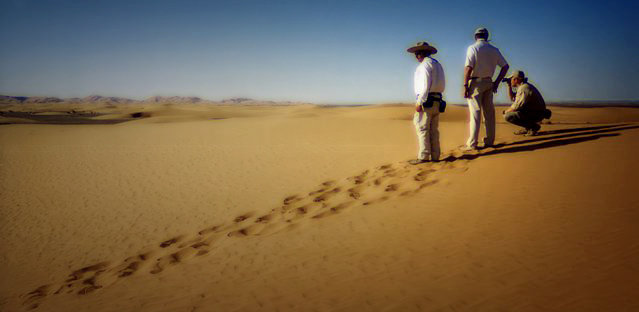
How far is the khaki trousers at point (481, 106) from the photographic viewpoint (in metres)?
5.90

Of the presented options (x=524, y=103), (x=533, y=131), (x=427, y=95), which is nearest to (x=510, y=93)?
(x=524, y=103)

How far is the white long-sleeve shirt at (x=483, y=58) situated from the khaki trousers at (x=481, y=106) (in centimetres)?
15

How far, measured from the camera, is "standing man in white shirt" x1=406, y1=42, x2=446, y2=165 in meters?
5.34

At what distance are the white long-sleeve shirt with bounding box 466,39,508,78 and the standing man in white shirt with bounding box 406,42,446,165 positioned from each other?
0.74 meters

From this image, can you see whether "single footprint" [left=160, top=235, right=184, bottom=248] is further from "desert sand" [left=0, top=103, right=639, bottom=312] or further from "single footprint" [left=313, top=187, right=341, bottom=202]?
"single footprint" [left=313, top=187, right=341, bottom=202]

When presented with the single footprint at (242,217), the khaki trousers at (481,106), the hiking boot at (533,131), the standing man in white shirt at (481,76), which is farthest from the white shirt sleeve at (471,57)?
the single footprint at (242,217)

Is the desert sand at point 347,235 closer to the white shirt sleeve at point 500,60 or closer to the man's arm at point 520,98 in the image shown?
the man's arm at point 520,98

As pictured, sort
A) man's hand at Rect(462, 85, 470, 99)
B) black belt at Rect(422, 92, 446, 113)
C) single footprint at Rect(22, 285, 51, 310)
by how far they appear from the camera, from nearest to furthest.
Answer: single footprint at Rect(22, 285, 51, 310), black belt at Rect(422, 92, 446, 113), man's hand at Rect(462, 85, 470, 99)

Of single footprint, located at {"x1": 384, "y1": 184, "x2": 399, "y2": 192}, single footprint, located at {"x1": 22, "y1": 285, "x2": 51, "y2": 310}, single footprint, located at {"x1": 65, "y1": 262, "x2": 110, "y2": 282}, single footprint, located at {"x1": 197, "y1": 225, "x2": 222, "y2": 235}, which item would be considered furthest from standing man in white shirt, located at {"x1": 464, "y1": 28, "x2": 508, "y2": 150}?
single footprint, located at {"x1": 22, "y1": 285, "x2": 51, "y2": 310}

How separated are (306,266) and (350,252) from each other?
47 centimetres

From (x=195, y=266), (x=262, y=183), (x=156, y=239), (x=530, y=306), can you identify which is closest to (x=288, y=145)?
(x=262, y=183)

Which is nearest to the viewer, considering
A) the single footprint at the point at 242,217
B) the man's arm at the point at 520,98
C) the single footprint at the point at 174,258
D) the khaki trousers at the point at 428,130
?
the single footprint at the point at 174,258

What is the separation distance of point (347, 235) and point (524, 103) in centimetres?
588

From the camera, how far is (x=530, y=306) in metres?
2.08
